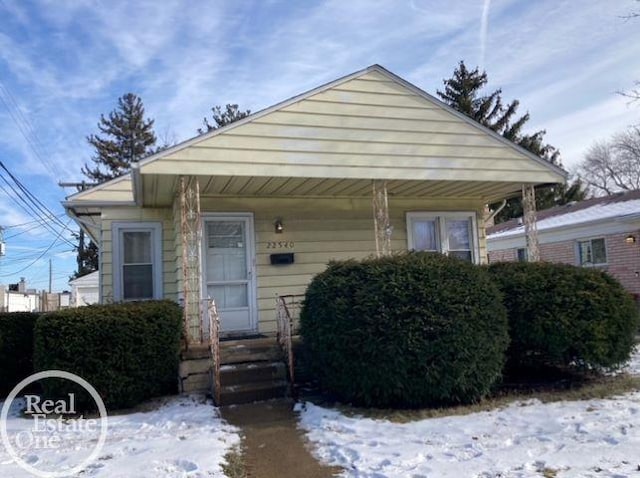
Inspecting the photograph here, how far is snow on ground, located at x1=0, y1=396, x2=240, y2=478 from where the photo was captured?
424cm

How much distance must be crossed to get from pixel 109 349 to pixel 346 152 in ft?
13.9

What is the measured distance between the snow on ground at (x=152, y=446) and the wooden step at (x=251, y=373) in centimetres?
52

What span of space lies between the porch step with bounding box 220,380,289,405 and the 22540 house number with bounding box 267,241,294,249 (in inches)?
113

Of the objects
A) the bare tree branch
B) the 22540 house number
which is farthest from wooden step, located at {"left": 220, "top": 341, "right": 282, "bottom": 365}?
the bare tree branch

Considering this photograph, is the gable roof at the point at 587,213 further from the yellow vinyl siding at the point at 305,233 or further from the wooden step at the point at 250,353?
the wooden step at the point at 250,353

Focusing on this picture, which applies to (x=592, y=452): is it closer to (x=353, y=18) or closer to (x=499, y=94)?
(x=353, y=18)

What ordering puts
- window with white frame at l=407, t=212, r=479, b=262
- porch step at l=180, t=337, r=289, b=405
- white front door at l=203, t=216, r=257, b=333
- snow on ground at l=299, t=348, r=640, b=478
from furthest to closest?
1. window with white frame at l=407, t=212, r=479, b=262
2. white front door at l=203, t=216, r=257, b=333
3. porch step at l=180, t=337, r=289, b=405
4. snow on ground at l=299, t=348, r=640, b=478

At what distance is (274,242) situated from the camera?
9.27 m

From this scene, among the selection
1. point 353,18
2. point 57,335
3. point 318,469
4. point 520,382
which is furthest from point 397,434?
point 353,18

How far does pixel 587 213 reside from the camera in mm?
16797

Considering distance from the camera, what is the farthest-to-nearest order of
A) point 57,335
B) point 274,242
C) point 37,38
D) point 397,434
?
1. point 37,38
2. point 274,242
3. point 57,335
4. point 397,434

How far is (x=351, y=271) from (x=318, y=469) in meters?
2.57

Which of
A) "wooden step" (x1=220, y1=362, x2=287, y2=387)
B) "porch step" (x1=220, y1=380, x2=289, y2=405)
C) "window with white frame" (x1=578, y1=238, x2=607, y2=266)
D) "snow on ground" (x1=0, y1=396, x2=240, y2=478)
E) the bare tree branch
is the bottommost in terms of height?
"snow on ground" (x1=0, y1=396, x2=240, y2=478)

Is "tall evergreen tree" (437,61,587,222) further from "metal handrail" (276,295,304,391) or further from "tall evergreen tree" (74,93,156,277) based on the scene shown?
"metal handrail" (276,295,304,391)
